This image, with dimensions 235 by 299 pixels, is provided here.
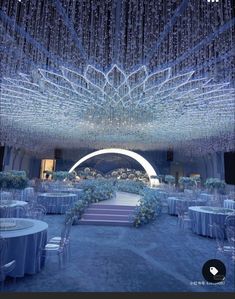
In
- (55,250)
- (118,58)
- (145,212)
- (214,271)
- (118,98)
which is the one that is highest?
(118,58)

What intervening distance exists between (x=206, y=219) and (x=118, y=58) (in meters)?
4.99

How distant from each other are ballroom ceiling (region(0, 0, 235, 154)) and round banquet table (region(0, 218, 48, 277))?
149 inches

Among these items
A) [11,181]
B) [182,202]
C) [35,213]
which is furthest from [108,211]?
[11,181]

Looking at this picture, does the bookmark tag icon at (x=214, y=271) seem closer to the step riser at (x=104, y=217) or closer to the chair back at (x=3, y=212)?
the chair back at (x=3, y=212)

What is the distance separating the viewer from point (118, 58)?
17.4ft

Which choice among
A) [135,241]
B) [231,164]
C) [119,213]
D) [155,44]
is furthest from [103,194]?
[231,164]

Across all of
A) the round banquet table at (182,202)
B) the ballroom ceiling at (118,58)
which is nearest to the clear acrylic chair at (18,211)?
the ballroom ceiling at (118,58)

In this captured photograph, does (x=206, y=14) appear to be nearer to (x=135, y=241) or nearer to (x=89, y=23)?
(x=89, y=23)

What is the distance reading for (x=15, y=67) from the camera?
580 centimetres

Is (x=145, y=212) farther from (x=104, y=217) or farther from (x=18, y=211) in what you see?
(x=18, y=211)

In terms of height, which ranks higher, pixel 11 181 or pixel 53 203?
pixel 11 181

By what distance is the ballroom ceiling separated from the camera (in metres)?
4.06

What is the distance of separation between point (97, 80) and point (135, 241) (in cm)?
435

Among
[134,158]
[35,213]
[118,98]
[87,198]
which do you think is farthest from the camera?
[134,158]
